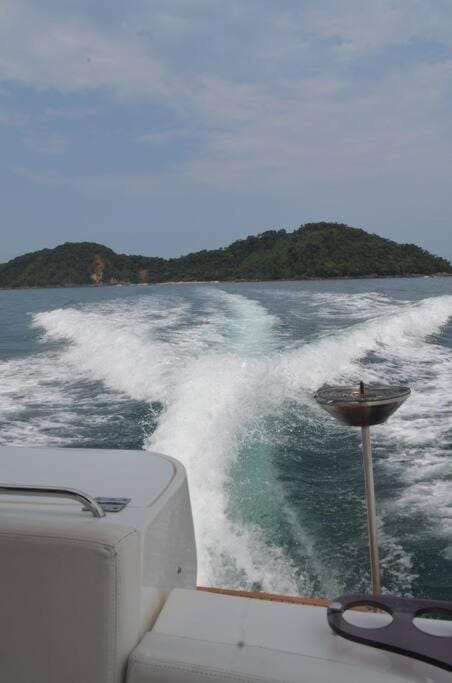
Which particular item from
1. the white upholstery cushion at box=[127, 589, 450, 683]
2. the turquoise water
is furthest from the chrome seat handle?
the turquoise water

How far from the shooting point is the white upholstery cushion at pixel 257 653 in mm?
870

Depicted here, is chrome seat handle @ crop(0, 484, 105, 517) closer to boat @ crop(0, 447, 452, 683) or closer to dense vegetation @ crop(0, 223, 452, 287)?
boat @ crop(0, 447, 452, 683)

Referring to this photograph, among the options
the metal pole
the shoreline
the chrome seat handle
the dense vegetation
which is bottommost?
the metal pole

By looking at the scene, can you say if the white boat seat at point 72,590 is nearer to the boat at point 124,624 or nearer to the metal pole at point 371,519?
the boat at point 124,624

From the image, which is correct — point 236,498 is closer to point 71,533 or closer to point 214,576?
point 214,576

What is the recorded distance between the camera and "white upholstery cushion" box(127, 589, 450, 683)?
87cm

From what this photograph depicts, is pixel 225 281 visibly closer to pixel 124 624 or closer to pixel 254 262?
pixel 254 262

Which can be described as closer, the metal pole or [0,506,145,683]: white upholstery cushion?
[0,506,145,683]: white upholstery cushion

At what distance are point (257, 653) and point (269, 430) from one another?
3319mm

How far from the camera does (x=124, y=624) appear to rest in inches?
36.5

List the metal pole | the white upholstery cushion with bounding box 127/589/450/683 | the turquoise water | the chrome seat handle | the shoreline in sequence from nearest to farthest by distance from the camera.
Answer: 1. the white upholstery cushion with bounding box 127/589/450/683
2. the chrome seat handle
3. the metal pole
4. the turquoise water
5. the shoreline

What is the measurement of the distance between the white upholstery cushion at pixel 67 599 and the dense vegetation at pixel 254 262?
1321 inches

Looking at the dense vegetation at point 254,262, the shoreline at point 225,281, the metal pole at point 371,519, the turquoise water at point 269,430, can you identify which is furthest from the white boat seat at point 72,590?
the dense vegetation at point 254,262

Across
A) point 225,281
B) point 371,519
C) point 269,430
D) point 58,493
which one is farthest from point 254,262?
point 58,493
